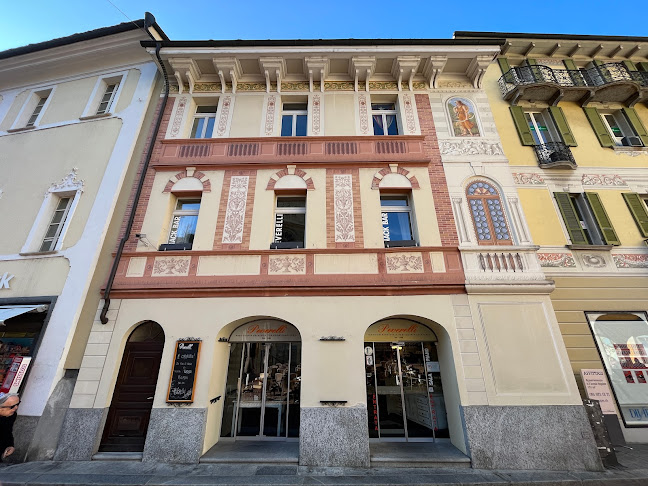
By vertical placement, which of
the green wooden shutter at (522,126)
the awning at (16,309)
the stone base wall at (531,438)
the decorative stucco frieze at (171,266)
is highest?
the green wooden shutter at (522,126)

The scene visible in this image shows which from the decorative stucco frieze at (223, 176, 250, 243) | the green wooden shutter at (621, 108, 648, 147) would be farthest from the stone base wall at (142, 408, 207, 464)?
the green wooden shutter at (621, 108, 648, 147)

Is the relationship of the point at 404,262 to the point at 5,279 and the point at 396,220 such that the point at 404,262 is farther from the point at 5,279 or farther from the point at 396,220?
the point at 5,279

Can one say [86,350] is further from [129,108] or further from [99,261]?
[129,108]

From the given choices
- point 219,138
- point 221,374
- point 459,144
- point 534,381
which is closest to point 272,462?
point 221,374

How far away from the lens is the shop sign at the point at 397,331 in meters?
7.27

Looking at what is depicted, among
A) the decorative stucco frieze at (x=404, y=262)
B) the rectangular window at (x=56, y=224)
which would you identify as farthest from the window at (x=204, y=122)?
the decorative stucco frieze at (x=404, y=262)

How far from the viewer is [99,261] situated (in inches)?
285

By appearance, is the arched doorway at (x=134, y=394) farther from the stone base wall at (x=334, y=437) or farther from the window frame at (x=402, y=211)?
the window frame at (x=402, y=211)

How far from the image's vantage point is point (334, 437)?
5.81 metres

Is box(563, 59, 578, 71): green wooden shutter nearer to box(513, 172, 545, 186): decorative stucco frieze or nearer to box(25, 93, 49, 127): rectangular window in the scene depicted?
box(513, 172, 545, 186): decorative stucco frieze

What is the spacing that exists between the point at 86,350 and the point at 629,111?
18.3m

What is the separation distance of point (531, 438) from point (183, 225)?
9.71m

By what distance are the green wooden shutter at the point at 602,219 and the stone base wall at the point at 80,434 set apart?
13.6 meters

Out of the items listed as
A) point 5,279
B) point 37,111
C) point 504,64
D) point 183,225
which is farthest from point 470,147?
point 37,111
